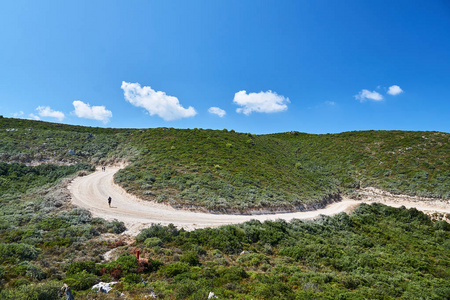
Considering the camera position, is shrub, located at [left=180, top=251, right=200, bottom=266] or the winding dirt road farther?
the winding dirt road

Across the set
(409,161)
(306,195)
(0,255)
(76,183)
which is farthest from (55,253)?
(409,161)

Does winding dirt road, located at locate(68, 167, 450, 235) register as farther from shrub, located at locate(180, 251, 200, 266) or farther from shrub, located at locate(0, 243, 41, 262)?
shrub, located at locate(0, 243, 41, 262)

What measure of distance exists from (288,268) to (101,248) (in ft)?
40.4

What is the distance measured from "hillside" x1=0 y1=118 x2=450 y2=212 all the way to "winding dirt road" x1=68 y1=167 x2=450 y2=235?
4.20 feet

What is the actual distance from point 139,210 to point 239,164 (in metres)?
21.3

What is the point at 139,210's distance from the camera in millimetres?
22672

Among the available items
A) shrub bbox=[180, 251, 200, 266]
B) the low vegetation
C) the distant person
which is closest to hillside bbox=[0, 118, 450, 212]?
the low vegetation

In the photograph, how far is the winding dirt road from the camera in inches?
800

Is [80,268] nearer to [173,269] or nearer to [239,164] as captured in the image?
[173,269]

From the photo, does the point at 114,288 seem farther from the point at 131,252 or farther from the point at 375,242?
the point at 375,242

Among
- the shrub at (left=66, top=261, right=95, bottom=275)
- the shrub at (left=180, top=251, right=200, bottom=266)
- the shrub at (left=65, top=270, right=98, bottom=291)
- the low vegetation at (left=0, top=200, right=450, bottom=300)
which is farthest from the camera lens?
the shrub at (left=180, top=251, right=200, bottom=266)

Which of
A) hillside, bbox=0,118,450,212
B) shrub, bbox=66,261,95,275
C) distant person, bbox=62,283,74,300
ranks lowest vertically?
shrub, bbox=66,261,95,275

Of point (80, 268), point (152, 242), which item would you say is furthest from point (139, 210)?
point (80, 268)

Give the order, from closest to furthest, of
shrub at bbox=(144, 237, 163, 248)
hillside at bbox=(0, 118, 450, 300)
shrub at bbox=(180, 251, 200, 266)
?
1. hillside at bbox=(0, 118, 450, 300)
2. shrub at bbox=(180, 251, 200, 266)
3. shrub at bbox=(144, 237, 163, 248)
